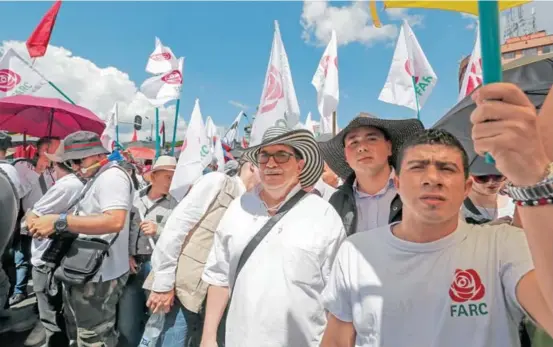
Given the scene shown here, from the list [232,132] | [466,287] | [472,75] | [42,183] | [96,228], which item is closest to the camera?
[466,287]

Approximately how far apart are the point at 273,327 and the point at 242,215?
60cm

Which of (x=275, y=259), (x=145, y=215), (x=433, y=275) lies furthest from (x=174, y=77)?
(x=433, y=275)

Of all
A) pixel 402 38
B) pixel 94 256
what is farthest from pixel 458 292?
pixel 402 38

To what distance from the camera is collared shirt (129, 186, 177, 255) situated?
329cm

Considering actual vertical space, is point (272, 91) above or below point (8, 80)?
below

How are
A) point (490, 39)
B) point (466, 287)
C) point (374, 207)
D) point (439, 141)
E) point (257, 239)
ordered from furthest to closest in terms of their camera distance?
point (374, 207), point (257, 239), point (439, 141), point (466, 287), point (490, 39)

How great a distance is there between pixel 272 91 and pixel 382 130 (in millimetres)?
1154

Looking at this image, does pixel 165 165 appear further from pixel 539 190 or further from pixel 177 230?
pixel 539 190

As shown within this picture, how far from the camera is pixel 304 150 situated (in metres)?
2.24

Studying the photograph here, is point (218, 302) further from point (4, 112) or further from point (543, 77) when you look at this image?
point (4, 112)

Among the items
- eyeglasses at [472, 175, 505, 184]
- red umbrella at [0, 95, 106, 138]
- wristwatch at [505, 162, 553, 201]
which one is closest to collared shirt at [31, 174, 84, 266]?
eyeglasses at [472, 175, 505, 184]

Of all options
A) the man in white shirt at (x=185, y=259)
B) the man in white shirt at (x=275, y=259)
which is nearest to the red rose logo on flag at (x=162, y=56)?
the man in white shirt at (x=185, y=259)

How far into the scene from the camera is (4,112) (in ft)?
18.3

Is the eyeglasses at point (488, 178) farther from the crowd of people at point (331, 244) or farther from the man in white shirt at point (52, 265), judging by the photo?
the man in white shirt at point (52, 265)
